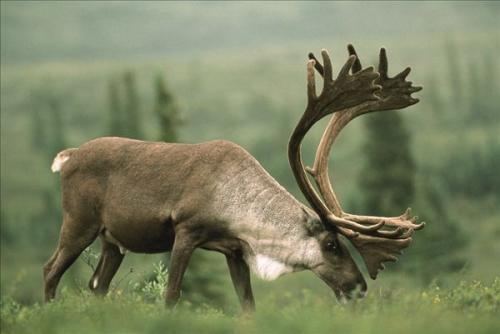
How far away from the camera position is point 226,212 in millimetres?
12453

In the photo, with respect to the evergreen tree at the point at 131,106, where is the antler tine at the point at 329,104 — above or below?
above

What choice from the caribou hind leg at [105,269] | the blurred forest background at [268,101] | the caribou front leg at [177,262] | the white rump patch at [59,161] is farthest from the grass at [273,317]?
the blurred forest background at [268,101]

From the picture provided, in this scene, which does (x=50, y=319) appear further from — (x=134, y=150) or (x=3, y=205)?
(x=3, y=205)

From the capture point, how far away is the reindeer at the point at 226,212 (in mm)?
12500

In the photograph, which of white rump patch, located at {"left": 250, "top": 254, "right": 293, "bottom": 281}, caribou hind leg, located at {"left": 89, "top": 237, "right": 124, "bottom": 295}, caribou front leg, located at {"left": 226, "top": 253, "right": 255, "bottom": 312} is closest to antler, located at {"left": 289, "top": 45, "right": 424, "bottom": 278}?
white rump patch, located at {"left": 250, "top": 254, "right": 293, "bottom": 281}

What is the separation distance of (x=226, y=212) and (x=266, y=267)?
76cm

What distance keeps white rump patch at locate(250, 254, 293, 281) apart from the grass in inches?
47.1

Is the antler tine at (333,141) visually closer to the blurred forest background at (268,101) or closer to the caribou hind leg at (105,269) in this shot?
the caribou hind leg at (105,269)

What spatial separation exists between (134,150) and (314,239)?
7.23 feet

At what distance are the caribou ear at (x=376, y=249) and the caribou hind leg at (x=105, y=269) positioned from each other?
8.99ft

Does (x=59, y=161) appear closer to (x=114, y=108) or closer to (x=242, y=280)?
(x=242, y=280)

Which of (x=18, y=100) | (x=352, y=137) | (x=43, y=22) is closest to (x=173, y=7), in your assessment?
(x=43, y=22)

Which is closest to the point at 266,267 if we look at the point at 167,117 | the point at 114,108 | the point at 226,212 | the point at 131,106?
the point at 226,212

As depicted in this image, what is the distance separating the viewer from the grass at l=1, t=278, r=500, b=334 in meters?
10.0
